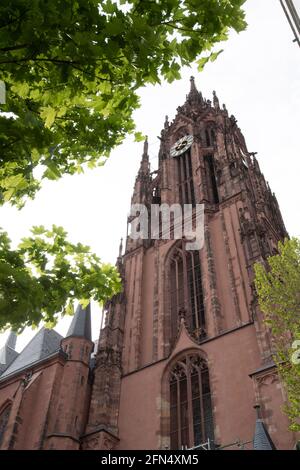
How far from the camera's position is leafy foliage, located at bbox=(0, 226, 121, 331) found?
189 inches

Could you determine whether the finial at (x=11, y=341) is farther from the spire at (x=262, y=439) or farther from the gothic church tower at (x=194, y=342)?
the spire at (x=262, y=439)

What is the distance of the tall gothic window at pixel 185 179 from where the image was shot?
28.0m

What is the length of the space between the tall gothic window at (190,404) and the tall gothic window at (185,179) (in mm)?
11489

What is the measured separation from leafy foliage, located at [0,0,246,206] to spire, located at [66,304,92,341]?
15879 millimetres

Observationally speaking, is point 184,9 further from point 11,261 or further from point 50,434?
point 50,434

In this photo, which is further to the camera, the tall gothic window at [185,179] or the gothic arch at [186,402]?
the tall gothic window at [185,179]

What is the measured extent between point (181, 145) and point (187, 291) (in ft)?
51.3

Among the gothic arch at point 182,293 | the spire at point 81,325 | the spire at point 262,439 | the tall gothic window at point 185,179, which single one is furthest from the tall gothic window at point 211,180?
the spire at point 262,439

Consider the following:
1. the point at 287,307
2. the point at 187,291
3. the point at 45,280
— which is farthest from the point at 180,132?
the point at 45,280

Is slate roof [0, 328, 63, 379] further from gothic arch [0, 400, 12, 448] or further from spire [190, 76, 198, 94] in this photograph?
spire [190, 76, 198, 94]

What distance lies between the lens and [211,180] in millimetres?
28094

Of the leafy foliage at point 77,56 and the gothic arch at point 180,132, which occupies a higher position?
the gothic arch at point 180,132

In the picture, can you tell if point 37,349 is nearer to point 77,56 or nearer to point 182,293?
point 182,293
